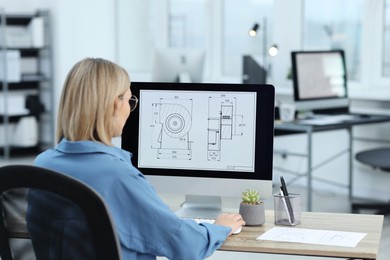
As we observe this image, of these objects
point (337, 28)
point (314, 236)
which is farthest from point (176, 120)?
point (337, 28)

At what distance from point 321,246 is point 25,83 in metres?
6.14

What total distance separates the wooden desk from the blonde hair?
1.67 feet

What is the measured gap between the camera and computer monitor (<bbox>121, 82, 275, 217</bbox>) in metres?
2.35

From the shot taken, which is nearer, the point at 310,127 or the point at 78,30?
the point at 310,127

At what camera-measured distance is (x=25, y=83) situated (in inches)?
301

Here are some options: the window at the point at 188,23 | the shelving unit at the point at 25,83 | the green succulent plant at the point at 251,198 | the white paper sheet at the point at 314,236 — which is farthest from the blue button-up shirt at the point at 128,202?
the shelving unit at the point at 25,83

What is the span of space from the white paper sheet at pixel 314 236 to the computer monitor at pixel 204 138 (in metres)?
0.22

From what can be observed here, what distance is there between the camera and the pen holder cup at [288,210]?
7.23 ft

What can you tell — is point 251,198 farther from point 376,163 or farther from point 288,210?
point 376,163

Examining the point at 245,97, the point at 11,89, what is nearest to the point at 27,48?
the point at 11,89

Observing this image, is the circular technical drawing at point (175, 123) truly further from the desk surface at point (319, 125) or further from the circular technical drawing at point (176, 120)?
the desk surface at point (319, 125)

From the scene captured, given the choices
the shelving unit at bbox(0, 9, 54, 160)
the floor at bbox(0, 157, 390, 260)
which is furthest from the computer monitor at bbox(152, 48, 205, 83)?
the shelving unit at bbox(0, 9, 54, 160)

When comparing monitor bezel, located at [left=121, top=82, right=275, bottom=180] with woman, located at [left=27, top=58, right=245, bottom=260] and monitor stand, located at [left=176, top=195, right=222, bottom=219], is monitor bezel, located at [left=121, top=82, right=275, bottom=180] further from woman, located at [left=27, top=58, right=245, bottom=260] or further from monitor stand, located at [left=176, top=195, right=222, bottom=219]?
woman, located at [left=27, top=58, right=245, bottom=260]

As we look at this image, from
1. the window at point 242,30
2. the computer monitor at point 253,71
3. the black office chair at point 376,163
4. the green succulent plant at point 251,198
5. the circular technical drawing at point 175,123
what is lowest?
the black office chair at point 376,163
